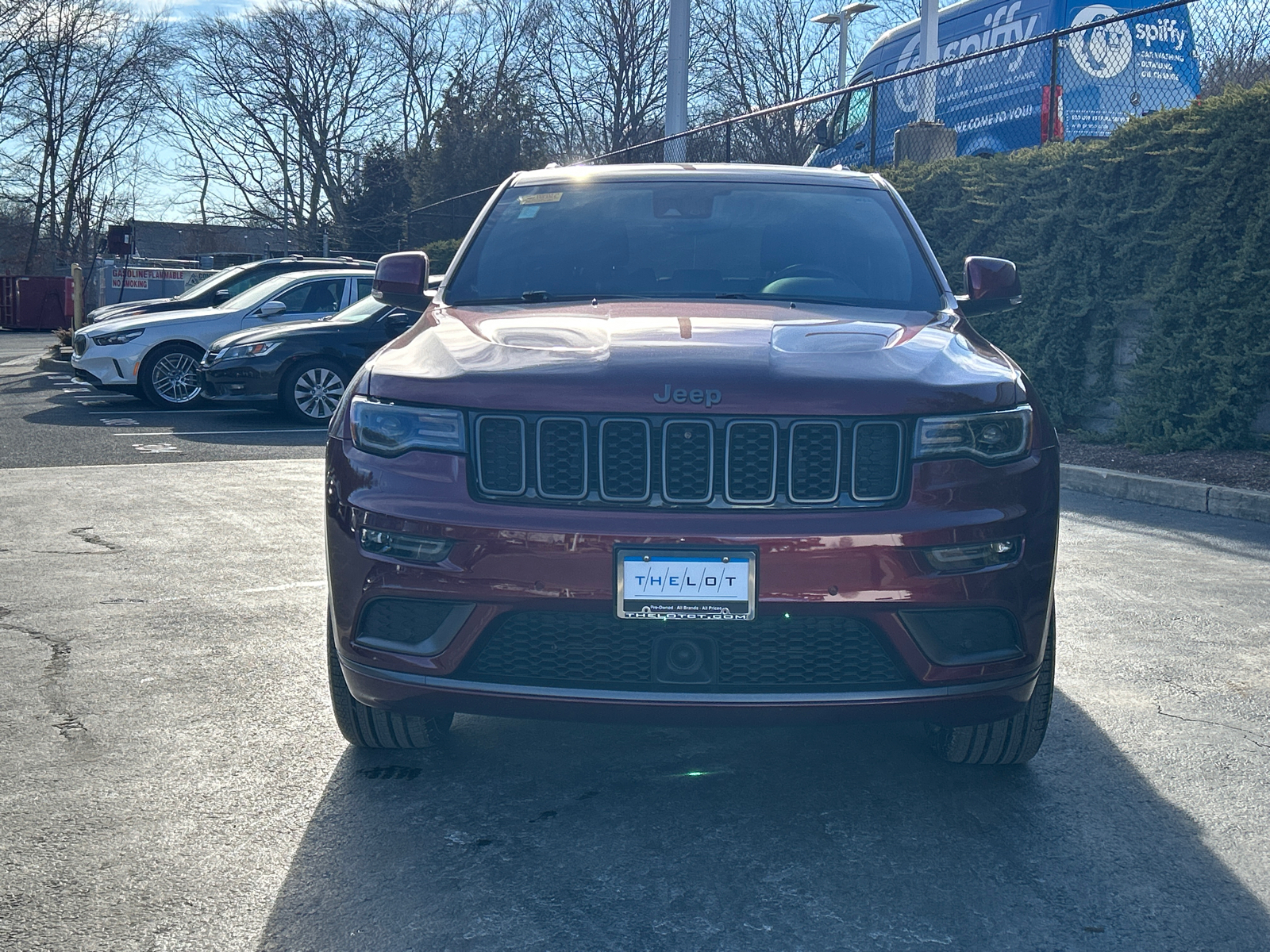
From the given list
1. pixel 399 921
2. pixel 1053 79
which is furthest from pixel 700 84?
pixel 399 921

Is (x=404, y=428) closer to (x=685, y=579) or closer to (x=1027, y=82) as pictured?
(x=685, y=579)

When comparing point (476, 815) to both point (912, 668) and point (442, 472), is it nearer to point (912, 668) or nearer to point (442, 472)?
point (442, 472)

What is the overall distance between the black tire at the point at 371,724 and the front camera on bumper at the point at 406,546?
0.46 m

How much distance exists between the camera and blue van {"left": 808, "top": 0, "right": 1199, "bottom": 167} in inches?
526

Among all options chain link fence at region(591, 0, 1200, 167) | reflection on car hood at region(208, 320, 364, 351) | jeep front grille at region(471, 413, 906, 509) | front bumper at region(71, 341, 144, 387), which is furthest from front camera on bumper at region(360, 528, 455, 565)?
front bumper at region(71, 341, 144, 387)

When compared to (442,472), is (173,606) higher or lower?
lower

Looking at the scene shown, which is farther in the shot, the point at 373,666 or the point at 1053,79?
the point at 1053,79

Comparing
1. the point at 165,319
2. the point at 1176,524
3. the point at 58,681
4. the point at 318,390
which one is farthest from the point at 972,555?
the point at 165,319

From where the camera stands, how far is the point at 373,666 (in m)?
3.12

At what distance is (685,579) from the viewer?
2906mm

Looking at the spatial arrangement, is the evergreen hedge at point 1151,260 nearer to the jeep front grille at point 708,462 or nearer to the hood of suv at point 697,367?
the hood of suv at point 697,367

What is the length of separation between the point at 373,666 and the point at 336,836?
40 centimetres

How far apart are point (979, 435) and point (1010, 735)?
2.74 ft

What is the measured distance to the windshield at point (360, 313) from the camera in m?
13.7
